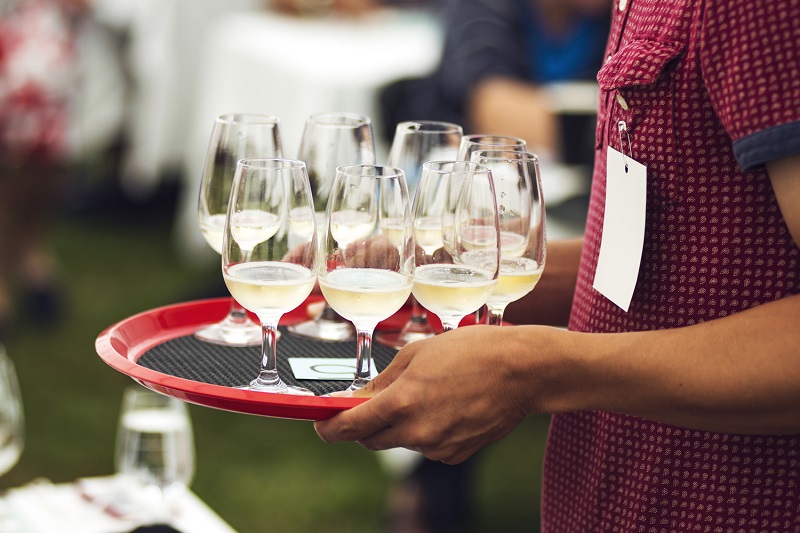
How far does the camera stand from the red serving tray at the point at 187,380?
1140 mm

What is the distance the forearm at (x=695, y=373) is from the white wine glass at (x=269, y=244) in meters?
0.30

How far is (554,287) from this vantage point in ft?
4.84

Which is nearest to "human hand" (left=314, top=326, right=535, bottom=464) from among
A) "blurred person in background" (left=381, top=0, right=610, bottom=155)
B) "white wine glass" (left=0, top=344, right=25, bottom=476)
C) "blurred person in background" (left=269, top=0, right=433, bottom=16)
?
"white wine glass" (left=0, top=344, right=25, bottom=476)

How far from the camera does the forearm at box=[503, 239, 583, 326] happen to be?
147 cm

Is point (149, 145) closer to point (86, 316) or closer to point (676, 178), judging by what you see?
point (86, 316)

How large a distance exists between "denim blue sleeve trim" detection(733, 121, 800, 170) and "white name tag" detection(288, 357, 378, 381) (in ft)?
1.65

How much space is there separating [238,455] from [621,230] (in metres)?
2.58

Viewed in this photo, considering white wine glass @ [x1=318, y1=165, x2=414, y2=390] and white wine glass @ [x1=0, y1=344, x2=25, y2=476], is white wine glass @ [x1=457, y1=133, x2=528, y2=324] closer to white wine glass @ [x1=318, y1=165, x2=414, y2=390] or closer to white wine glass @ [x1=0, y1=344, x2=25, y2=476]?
white wine glass @ [x1=318, y1=165, x2=414, y2=390]

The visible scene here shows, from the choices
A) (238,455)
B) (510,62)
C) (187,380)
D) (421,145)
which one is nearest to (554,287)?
(421,145)

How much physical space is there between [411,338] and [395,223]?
313 millimetres

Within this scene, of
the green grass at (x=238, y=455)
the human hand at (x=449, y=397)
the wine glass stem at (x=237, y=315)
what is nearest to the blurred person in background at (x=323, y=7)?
the green grass at (x=238, y=455)

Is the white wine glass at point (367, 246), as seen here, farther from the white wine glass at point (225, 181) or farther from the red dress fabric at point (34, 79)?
the red dress fabric at point (34, 79)

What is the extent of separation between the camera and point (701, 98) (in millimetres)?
1070

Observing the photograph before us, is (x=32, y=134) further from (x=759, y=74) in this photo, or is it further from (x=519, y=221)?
(x=759, y=74)
